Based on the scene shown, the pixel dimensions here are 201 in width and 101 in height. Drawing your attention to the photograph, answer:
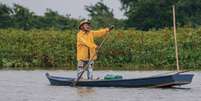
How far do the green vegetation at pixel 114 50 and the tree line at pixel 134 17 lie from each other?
1048cm

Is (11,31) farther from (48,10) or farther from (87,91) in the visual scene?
(87,91)

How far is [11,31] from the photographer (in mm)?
44656

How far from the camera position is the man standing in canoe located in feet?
86.5

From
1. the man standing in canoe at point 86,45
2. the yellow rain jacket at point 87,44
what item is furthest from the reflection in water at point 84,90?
the yellow rain jacket at point 87,44

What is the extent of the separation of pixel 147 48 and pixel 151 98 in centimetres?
1882

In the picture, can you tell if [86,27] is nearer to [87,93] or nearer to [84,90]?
[84,90]

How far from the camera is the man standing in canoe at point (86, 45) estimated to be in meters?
26.4

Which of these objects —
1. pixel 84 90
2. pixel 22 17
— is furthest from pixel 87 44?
pixel 22 17

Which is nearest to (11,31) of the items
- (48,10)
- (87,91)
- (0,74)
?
(0,74)

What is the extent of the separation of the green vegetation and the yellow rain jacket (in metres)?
12.5

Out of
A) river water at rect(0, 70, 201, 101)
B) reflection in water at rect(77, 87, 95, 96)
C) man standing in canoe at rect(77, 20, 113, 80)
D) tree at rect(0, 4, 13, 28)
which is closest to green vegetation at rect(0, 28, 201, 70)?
tree at rect(0, 4, 13, 28)

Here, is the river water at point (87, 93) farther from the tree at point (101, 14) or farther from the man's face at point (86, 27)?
the tree at point (101, 14)

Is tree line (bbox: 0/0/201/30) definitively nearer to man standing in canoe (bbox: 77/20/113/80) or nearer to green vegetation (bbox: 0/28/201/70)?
green vegetation (bbox: 0/28/201/70)

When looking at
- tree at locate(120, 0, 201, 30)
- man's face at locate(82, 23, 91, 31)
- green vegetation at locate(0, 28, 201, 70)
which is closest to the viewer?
man's face at locate(82, 23, 91, 31)
